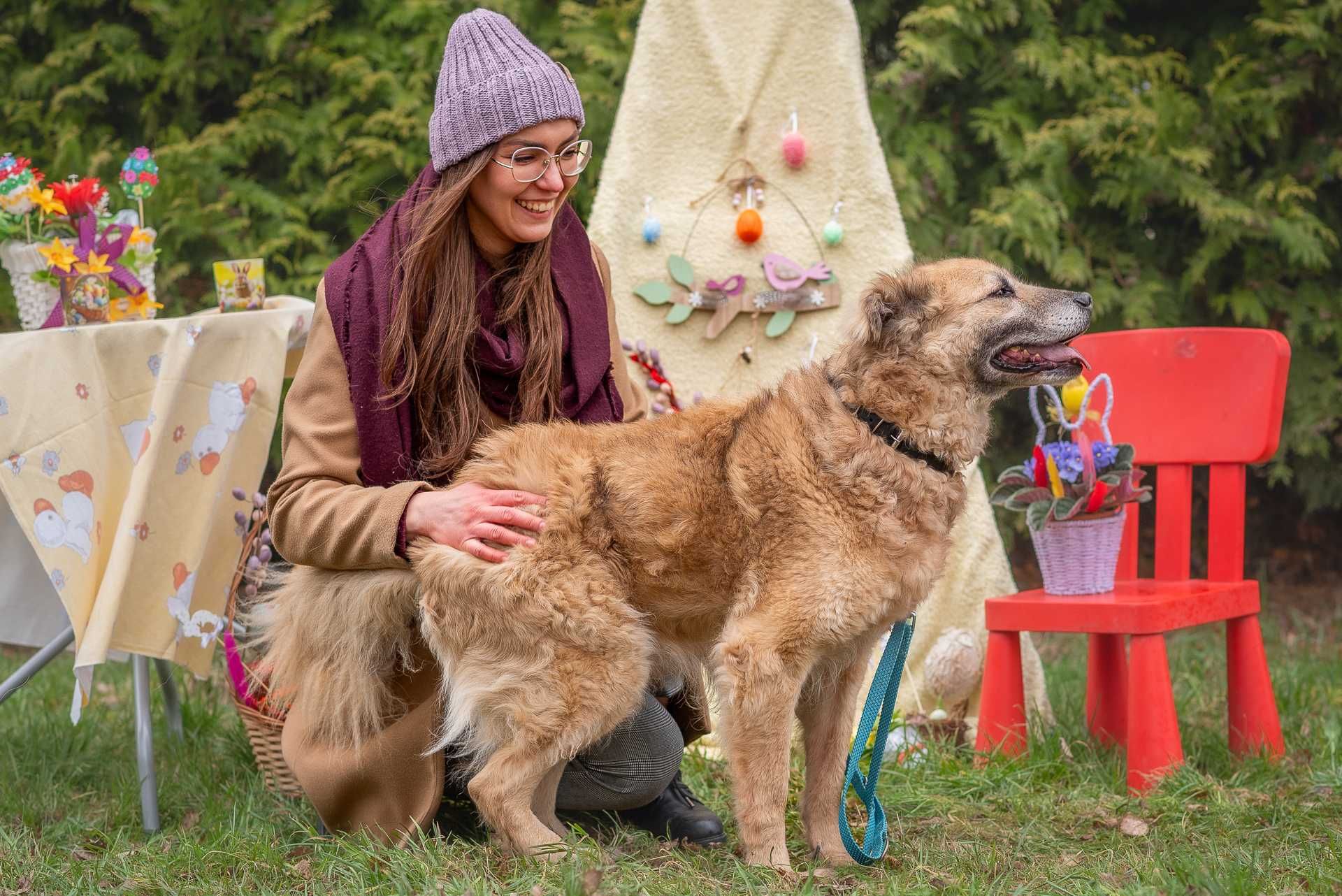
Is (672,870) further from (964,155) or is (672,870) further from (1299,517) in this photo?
(1299,517)

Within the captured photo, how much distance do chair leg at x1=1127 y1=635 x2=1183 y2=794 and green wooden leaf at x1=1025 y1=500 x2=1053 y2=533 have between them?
15.9 inches

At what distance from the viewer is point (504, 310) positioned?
3.01 m

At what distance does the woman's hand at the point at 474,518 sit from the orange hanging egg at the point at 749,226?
211 centimetres

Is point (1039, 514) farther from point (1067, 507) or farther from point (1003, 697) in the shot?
point (1003, 697)

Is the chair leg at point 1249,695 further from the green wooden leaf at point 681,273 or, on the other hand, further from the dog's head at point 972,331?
the green wooden leaf at point 681,273

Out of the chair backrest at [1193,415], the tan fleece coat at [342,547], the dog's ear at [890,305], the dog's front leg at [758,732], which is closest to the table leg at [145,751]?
the tan fleece coat at [342,547]

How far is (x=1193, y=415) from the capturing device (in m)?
4.03

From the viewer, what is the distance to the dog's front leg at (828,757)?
2945 mm

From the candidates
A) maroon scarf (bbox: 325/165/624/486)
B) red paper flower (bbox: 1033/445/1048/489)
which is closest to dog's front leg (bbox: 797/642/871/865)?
maroon scarf (bbox: 325/165/624/486)

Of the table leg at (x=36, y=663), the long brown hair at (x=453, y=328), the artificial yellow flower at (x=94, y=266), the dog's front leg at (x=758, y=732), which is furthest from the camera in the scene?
the artificial yellow flower at (x=94, y=266)

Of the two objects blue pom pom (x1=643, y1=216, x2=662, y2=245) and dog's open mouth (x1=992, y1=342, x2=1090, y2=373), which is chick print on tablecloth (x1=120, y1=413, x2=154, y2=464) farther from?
dog's open mouth (x1=992, y1=342, x2=1090, y2=373)

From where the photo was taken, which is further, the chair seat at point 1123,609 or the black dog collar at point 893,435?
the chair seat at point 1123,609

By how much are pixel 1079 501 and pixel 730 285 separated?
5.10ft

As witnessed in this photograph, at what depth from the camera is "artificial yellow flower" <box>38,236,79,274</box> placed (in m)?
3.48
